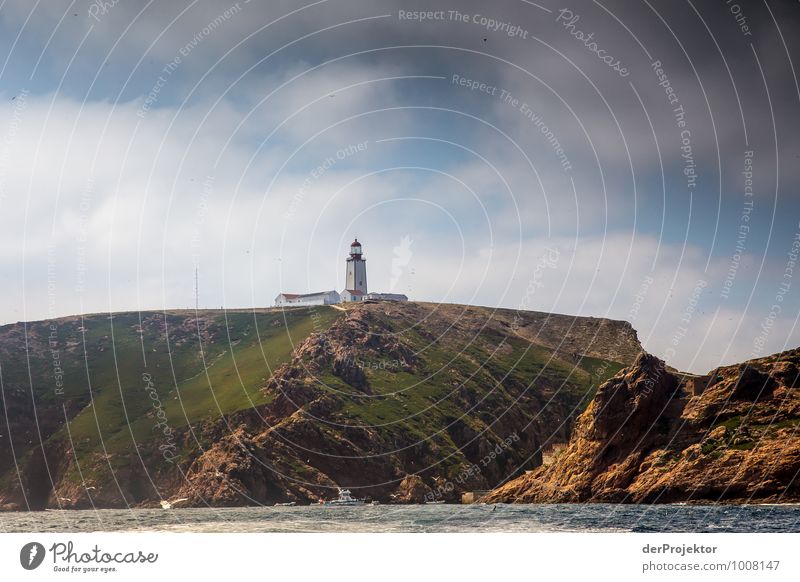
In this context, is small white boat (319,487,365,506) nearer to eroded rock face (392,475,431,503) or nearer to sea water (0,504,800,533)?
eroded rock face (392,475,431,503)

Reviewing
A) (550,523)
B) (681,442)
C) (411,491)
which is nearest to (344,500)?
(411,491)

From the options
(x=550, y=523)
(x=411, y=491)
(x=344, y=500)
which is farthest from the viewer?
(x=411, y=491)

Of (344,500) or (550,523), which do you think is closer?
(550,523)

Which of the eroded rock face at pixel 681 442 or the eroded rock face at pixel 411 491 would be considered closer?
the eroded rock face at pixel 681 442

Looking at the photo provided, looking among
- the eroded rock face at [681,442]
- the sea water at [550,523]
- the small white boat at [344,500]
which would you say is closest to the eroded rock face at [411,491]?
the small white boat at [344,500]

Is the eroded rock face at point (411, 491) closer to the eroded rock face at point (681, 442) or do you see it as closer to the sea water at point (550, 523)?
the eroded rock face at point (681, 442)

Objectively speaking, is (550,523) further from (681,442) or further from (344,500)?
(344,500)
